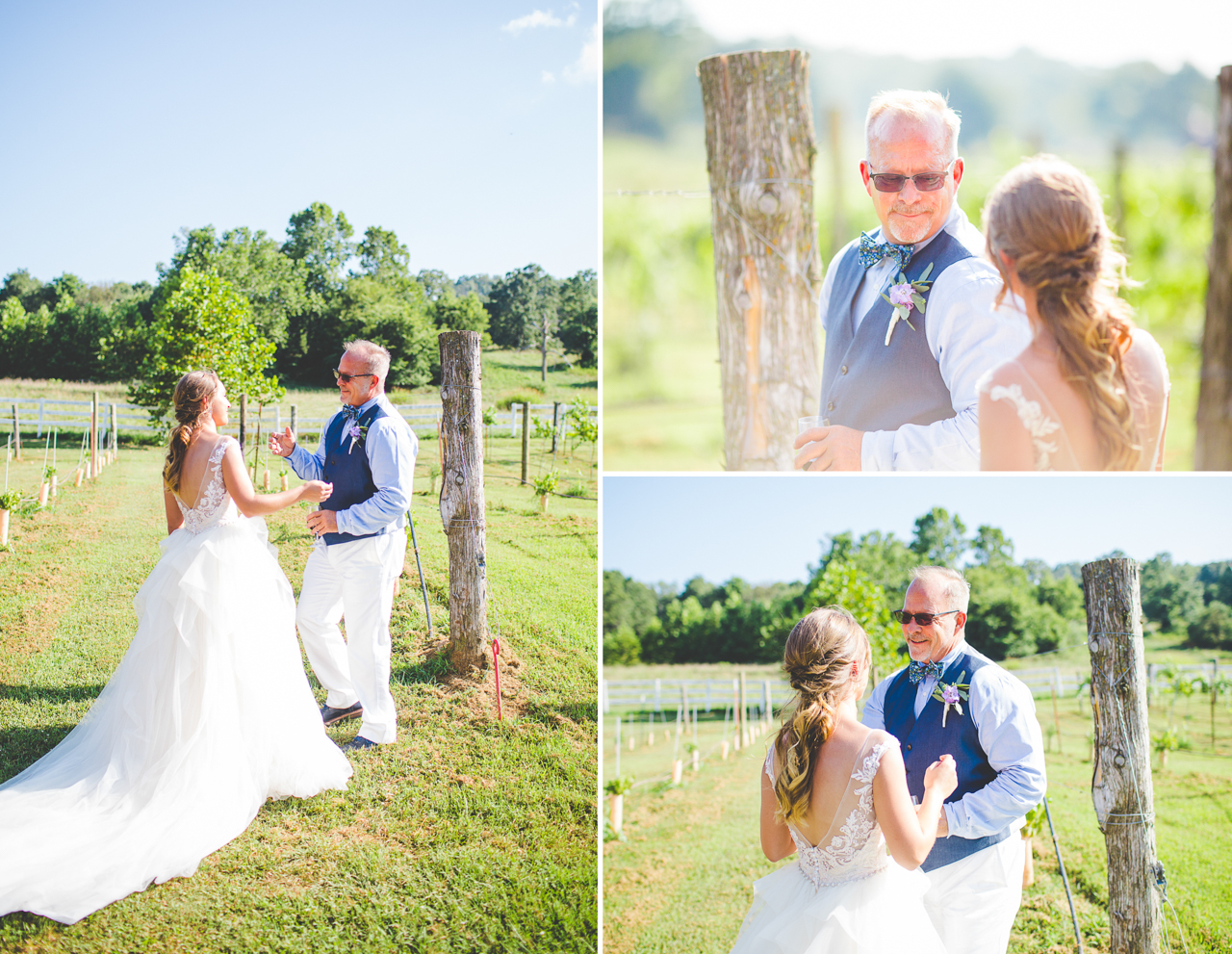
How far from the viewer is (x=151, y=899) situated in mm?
2887

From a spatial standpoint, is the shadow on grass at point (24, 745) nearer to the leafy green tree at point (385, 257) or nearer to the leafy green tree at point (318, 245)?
the leafy green tree at point (318, 245)

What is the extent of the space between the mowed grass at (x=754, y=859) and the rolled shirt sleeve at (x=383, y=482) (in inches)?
72.9

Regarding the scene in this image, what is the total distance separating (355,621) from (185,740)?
806mm

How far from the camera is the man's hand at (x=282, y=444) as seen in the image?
143 inches

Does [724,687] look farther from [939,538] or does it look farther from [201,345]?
[201,345]

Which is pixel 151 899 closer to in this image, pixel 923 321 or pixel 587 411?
pixel 587 411

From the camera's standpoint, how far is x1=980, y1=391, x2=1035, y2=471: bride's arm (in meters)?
2.53

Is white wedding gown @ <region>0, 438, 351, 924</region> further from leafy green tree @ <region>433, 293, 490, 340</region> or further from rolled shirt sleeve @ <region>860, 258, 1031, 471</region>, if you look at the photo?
rolled shirt sleeve @ <region>860, 258, 1031, 471</region>

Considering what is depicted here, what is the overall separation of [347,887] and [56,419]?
112 inches

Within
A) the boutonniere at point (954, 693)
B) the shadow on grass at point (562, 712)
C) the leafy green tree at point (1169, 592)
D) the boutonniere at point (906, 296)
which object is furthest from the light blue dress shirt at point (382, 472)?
the leafy green tree at point (1169, 592)

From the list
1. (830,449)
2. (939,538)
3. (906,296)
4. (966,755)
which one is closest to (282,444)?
(830,449)

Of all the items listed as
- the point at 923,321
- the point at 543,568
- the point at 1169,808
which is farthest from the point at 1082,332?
the point at 1169,808

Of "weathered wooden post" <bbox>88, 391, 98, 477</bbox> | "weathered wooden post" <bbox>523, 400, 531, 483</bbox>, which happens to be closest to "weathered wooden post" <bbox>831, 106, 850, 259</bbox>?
"weathered wooden post" <bbox>523, 400, 531, 483</bbox>

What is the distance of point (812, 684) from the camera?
216cm
